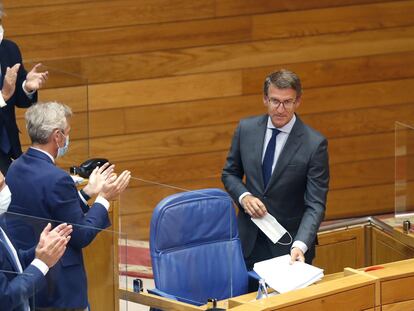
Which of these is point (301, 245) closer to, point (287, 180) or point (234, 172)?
point (287, 180)

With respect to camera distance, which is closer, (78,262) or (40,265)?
(40,265)

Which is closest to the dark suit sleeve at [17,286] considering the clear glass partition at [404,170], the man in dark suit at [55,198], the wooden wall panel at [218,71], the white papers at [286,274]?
the man in dark suit at [55,198]

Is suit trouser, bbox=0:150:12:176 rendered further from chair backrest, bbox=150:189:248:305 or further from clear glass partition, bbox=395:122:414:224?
clear glass partition, bbox=395:122:414:224

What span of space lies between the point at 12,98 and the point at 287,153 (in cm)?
120

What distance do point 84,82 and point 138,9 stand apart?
101cm

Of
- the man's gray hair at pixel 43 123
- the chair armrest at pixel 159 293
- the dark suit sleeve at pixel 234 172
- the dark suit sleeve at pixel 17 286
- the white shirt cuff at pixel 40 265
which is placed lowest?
the chair armrest at pixel 159 293

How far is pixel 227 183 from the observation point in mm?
4961

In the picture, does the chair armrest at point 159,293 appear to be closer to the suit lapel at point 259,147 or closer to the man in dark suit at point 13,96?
the suit lapel at point 259,147

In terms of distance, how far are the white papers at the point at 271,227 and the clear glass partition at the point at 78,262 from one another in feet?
2.22

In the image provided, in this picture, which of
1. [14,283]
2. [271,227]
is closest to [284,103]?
[271,227]

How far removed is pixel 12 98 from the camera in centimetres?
511

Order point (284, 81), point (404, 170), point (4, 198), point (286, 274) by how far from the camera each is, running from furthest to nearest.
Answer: point (404, 170)
point (284, 81)
point (286, 274)
point (4, 198)

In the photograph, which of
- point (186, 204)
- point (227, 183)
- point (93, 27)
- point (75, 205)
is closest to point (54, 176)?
point (75, 205)

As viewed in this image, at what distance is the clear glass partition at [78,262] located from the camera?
3.96 metres
